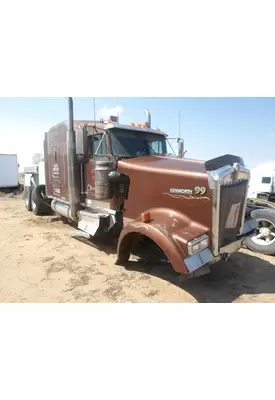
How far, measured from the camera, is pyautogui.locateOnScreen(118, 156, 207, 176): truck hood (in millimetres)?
3769

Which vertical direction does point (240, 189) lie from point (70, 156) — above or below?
below

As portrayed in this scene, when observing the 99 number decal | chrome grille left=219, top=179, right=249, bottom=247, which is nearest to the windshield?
the 99 number decal

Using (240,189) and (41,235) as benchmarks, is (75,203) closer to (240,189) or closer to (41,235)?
(41,235)

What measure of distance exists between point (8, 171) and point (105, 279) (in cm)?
1749

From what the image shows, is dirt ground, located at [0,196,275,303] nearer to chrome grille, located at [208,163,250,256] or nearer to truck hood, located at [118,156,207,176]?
chrome grille, located at [208,163,250,256]

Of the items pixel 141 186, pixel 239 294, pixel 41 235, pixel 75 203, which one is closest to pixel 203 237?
pixel 239 294

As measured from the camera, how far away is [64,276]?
409cm

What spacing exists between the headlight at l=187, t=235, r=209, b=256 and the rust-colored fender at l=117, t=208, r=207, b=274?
5 centimetres

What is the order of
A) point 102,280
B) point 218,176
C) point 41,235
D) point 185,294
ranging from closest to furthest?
point 218,176, point 185,294, point 102,280, point 41,235

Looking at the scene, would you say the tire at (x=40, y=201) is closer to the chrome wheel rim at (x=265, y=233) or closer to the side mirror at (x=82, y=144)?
the side mirror at (x=82, y=144)

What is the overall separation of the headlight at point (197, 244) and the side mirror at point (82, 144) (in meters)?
3.04

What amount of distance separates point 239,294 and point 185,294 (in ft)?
2.44

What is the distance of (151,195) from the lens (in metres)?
4.17

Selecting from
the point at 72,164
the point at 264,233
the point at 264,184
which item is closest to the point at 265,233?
the point at 264,233
